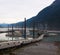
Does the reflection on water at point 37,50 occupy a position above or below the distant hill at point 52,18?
below

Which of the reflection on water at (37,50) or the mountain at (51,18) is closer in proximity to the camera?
the reflection on water at (37,50)

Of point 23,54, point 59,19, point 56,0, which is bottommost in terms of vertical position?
point 23,54

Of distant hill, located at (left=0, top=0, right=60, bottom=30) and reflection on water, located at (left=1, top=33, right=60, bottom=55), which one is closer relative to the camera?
reflection on water, located at (left=1, top=33, right=60, bottom=55)

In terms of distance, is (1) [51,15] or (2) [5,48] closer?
(2) [5,48]

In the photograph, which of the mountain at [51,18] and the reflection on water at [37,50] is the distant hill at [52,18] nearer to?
the mountain at [51,18]

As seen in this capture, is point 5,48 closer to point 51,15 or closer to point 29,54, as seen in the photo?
point 29,54

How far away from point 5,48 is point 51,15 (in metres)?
97.1

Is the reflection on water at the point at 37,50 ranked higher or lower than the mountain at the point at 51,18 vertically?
lower

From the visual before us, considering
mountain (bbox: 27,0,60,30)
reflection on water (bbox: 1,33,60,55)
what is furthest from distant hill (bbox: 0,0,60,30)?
reflection on water (bbox: 1,33,60,55)

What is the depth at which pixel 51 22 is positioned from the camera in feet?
364

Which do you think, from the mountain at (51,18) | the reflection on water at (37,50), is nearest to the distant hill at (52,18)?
the mountain at (51,18)

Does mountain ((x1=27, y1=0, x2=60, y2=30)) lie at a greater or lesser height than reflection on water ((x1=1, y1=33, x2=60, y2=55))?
greater

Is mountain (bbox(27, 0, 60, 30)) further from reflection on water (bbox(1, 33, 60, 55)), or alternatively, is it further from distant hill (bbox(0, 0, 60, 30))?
reflection on water (bbox(1, 33, 60, 55))

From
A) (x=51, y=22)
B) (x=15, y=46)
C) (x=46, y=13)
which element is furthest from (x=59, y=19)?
(x=15, y=46)
